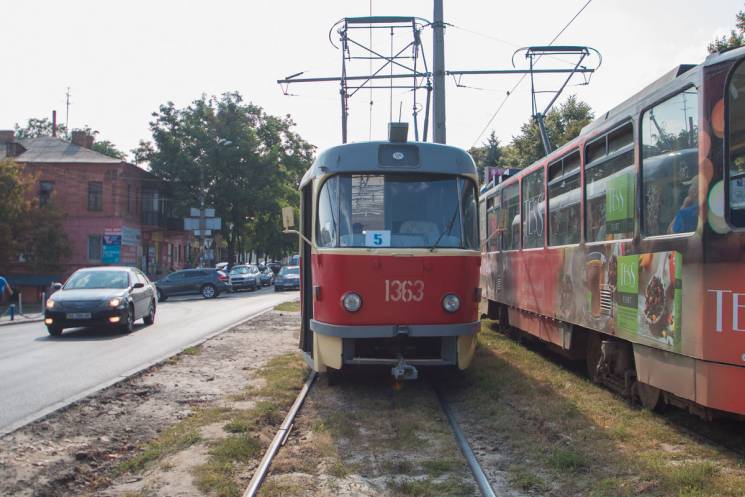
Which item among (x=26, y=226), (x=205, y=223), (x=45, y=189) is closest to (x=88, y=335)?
(x=26, y=226)

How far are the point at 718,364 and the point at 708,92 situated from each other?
2143 millimetres

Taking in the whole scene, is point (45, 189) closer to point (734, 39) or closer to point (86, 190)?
point (86, 190)

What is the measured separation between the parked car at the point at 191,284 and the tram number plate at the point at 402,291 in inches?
1206

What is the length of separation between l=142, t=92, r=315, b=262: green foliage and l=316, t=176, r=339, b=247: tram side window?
147ft

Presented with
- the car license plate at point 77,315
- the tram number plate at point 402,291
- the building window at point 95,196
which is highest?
the building window at point 95,196

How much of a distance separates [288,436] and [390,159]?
3590 mm

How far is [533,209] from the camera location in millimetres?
11570

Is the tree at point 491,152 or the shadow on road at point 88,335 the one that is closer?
the shadow on road at point 88,335

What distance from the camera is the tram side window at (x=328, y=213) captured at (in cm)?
874

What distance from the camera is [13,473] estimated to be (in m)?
5.63

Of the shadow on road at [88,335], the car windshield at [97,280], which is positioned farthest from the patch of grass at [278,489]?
the car windshield at [97,280]

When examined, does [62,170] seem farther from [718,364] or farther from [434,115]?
[718,364]

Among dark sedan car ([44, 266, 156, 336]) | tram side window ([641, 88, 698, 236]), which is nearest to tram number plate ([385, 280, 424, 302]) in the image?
tram side window ([641, 88, 698, 236])

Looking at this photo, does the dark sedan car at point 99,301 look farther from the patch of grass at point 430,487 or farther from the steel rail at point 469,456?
the patch of grass at point 430,487
